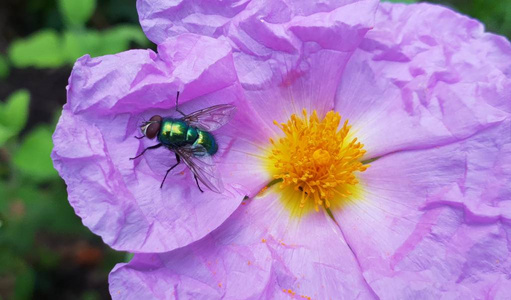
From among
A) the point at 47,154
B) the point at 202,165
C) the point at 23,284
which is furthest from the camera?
the point at 23,284

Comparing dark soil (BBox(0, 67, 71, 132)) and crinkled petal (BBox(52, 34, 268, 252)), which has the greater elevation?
crinkled petal (BBox(52, 34, 268, 252))

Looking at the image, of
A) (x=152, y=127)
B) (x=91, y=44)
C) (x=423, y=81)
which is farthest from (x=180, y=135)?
(x=91, y=44)

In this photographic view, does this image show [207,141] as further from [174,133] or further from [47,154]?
[47,154]

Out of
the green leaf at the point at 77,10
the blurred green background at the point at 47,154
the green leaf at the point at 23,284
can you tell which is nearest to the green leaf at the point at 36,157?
the blurred green background at the point at 47,154

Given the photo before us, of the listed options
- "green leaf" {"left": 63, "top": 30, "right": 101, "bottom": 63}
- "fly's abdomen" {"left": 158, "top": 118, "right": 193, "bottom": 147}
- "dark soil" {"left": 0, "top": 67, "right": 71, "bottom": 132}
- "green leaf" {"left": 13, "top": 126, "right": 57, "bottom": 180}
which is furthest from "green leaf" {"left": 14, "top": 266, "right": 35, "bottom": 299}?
"fly's abdomen" {"left": 158, "top": 118, "right": 193, "bottom": 147}

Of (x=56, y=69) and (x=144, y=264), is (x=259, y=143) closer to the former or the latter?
(x=144, y=264)

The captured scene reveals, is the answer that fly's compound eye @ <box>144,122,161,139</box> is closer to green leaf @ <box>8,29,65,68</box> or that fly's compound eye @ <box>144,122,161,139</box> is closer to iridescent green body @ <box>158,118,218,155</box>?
iridescent green body @ <box>158,118,218,155</box>

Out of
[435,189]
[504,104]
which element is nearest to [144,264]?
[435,189]
